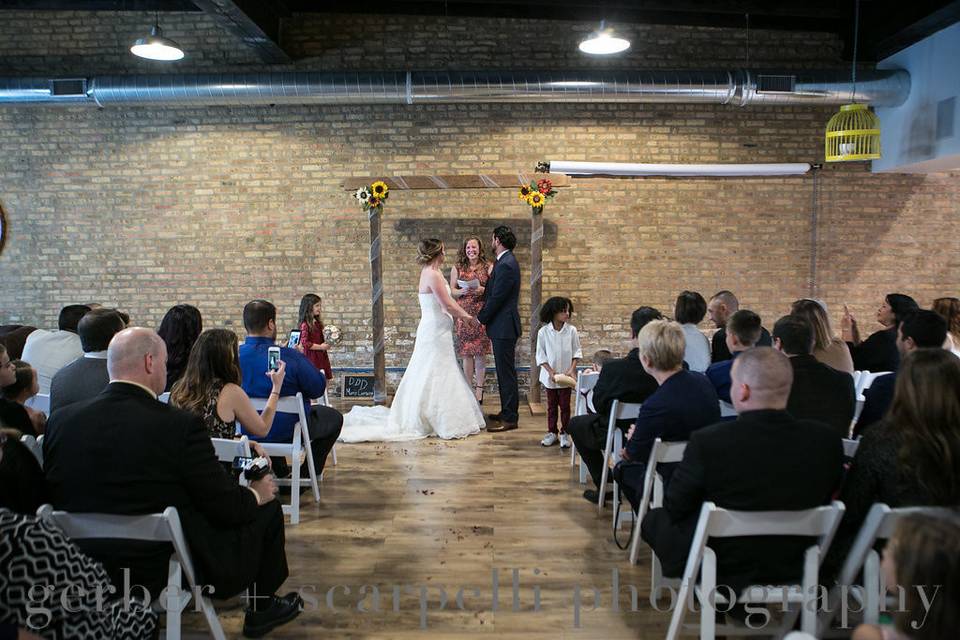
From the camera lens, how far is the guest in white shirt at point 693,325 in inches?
187

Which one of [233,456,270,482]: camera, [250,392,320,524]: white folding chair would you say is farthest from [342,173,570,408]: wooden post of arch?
[233,456,270,482]: camera

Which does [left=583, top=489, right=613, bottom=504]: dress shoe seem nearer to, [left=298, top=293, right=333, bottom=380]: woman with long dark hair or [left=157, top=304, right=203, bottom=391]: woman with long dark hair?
[left=157, top=304, right=203, bottom=391]: woman with long dark hair

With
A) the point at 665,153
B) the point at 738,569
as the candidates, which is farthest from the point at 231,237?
the point at 738,569

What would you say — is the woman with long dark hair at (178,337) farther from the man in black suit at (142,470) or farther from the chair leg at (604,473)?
the chair leg at (604,473)

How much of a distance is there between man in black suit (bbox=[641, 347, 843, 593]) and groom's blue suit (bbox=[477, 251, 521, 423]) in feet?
13.9

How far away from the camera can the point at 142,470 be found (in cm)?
240

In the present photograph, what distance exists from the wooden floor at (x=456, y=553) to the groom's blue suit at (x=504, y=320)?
3.37 ft

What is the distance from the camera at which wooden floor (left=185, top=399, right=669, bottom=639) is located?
317 cm

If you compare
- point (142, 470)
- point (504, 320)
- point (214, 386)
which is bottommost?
point (142, 470)

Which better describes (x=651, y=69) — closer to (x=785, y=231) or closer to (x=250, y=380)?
(x=785, y=231)

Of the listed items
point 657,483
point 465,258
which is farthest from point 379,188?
point 657,483

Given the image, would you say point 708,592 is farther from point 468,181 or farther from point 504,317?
point 468,181

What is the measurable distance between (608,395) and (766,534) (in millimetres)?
1801

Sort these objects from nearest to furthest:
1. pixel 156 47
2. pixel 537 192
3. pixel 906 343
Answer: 1. pixel 906 343
2. pixel 156 47
3. pixel 537 192
